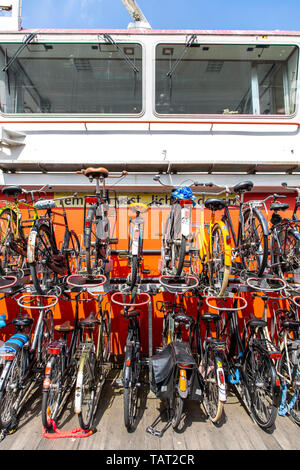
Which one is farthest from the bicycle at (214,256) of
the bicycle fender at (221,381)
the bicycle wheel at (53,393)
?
the bicycle wheel at (53,393)

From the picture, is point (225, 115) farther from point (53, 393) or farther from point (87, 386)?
point (53, 393)

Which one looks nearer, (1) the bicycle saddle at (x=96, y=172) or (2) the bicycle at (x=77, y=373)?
(2) the bicycle at (x=77, y=373)

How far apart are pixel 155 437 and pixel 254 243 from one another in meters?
2.52

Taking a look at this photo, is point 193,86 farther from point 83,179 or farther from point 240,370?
point 240,370

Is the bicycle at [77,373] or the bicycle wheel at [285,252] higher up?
the bicycle wheel at [285,252]

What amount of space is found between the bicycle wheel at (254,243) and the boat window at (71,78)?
3143 millimetres

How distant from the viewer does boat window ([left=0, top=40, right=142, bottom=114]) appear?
15.3ft

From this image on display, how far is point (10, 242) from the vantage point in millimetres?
3359

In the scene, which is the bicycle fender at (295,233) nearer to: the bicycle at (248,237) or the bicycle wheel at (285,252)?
the bicycle wheel at (285,252)

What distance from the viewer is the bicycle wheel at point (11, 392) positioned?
2652 millimetres

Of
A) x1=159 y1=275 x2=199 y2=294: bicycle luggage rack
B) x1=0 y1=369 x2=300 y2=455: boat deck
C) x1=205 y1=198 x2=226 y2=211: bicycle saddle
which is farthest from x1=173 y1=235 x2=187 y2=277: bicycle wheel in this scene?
x1=0 y1=369 x2=300 y2=455: boat deck

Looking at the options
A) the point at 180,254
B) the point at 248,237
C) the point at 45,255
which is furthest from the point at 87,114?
the point at 248,237

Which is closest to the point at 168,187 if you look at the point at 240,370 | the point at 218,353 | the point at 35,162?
the point at 35,162

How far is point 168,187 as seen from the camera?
14.4ft
